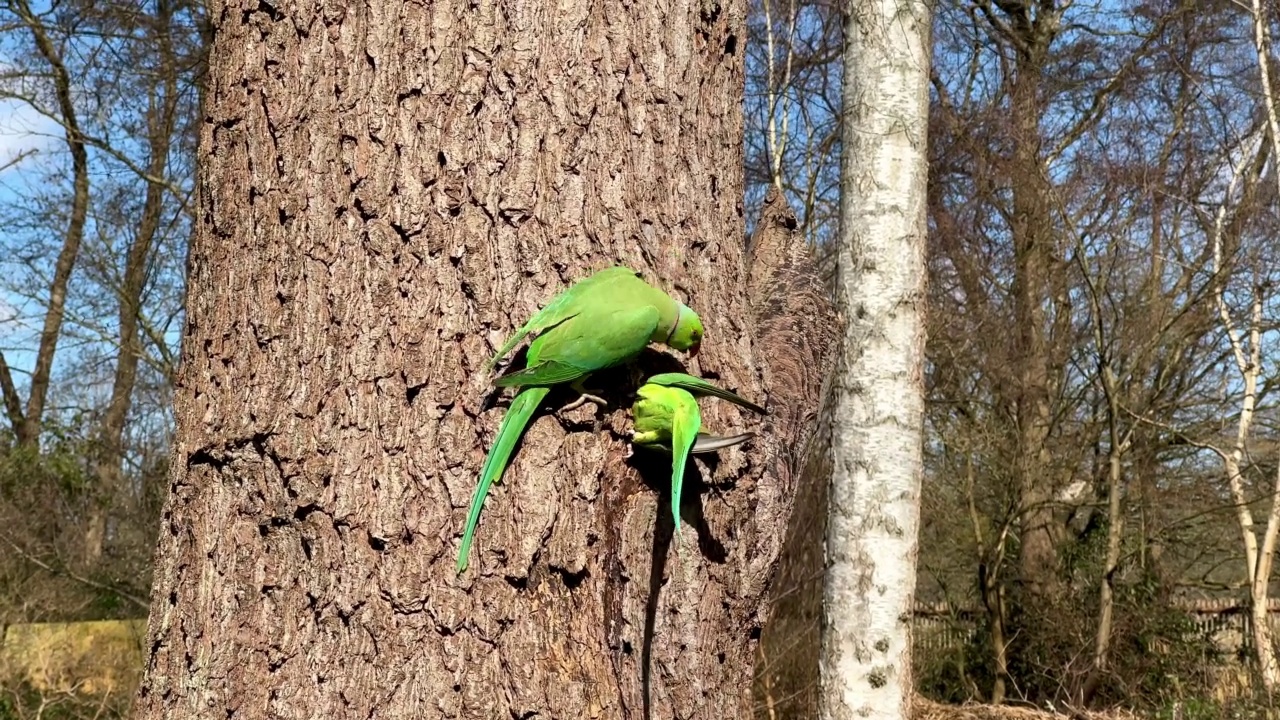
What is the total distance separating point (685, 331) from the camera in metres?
1.31

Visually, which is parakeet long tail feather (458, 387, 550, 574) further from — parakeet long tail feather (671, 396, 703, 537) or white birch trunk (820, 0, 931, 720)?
white birch trunk (820, 0, 931, 720)

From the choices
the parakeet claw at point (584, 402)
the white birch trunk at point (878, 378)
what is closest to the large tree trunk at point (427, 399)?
the parakeet claw at point (584, 402)

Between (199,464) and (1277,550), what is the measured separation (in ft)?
29.1

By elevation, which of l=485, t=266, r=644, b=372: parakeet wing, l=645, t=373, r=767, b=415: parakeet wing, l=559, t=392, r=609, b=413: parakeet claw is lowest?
l=559, t=392, r=609, b=413: parakeet claw

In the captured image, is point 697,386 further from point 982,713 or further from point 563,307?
point 982,713

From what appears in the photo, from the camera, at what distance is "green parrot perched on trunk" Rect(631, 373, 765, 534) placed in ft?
4.02

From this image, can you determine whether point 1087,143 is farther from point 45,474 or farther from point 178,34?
point 45,474

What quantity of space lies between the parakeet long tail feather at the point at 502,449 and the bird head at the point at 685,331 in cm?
21

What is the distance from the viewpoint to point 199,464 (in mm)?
1262

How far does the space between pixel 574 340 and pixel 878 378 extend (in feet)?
8.37

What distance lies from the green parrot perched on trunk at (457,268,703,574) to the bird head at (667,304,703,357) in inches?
1.4

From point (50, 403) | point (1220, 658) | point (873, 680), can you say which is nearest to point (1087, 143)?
point (1220, 658)

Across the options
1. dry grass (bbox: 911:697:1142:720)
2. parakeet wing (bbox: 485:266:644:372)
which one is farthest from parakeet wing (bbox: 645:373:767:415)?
dry grass (bbox: 911:697:1142:720)

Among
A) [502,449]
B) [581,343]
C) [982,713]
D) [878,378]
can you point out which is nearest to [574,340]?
[581,343]
